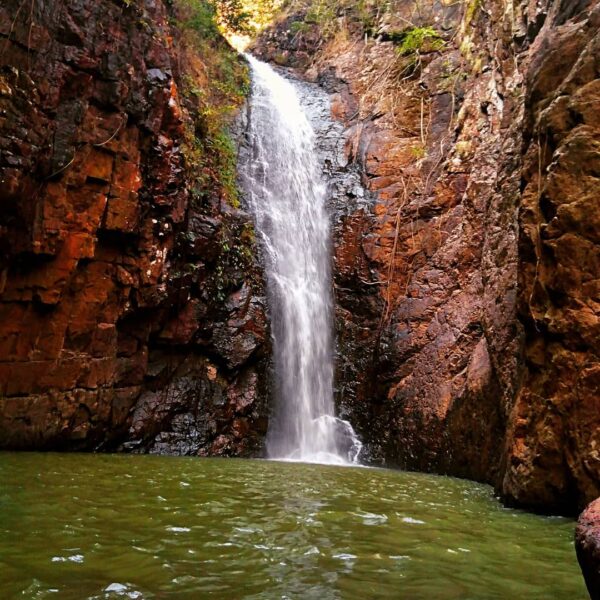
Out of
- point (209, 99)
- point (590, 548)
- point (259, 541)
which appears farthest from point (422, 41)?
point (590, 548)

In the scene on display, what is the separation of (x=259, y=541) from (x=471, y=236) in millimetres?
9406

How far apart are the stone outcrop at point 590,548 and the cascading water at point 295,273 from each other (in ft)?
30.0

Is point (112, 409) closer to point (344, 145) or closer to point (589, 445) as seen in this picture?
point (589, 445)

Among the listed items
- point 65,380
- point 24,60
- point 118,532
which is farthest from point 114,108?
point 118,532

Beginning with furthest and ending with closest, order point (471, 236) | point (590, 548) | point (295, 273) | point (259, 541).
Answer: point (295, 273)
point (471, 236)
point (259, 541)
point (590, 548)

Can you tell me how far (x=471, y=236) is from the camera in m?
12.0

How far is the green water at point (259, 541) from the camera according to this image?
10.2ft

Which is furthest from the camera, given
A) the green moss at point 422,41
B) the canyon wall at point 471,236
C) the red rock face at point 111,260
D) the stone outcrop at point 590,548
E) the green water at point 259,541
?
the green moss at point 422,41

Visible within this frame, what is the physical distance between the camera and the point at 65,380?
31.4 feet

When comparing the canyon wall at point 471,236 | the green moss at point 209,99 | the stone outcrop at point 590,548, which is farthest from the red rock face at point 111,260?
the stone outcrop at point 590,548

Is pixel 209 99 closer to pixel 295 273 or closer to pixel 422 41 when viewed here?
pixel 295 273

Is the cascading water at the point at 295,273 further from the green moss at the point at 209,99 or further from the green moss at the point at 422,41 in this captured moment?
the green moss at the point at 422,41

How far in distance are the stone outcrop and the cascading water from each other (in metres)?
9.13

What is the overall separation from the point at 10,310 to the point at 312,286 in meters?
6.87
